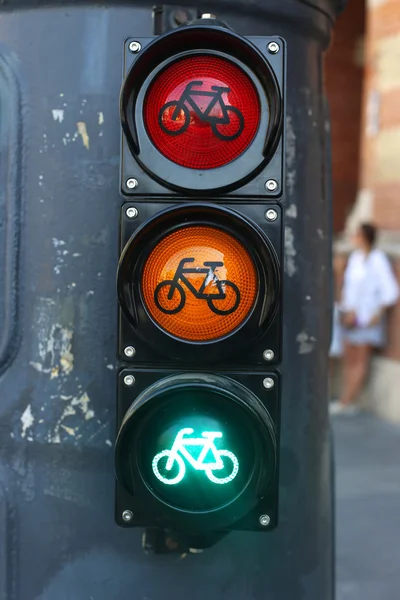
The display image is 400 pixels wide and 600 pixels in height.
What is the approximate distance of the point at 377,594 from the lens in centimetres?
376

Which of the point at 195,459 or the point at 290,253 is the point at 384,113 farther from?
the point at 195,459

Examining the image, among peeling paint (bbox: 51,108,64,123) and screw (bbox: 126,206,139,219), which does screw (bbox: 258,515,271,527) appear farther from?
peeling paint (bbox: 51,108,64,123)

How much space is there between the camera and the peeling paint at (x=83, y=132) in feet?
6.27

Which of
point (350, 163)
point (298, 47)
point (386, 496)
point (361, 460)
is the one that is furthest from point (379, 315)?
point (298, 47)

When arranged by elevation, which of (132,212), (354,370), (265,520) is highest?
(132,212)

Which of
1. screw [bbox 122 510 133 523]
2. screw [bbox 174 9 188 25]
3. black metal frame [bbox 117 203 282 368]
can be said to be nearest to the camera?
black metal frame [bbox 117 203 282 368]

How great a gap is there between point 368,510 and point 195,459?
3691 millimetres


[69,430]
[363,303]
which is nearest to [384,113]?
[363,303]

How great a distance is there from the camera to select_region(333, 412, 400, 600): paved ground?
391 cm

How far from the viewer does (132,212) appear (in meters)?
1.62

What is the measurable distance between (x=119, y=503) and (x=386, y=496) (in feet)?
12.9

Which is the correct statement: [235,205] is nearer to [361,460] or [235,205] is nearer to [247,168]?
[247,168]

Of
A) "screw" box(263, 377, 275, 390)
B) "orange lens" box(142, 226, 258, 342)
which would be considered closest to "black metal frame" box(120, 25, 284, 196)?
"orange lens" box(142, 226, 258, 342)

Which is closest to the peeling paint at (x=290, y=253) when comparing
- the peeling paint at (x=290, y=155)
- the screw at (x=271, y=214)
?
the peeling paint at (x=290, y=155)
